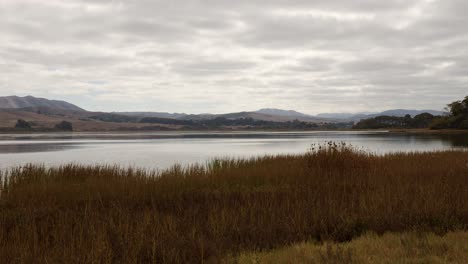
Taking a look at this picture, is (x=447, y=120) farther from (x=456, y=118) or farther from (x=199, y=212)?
(x=199, y=212)

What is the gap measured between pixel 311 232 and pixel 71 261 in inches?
186

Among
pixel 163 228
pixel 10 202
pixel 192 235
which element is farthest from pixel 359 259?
pixel 10 202

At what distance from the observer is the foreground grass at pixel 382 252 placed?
19.2ft

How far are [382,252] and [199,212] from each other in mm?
5310

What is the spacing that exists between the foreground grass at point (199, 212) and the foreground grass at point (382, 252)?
0.56m

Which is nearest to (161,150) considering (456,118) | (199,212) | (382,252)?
(199,212)

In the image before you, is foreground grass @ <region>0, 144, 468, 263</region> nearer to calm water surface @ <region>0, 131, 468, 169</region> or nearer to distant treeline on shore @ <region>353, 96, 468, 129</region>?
calm water surface @ <region>0, 131, 468, 169</region>

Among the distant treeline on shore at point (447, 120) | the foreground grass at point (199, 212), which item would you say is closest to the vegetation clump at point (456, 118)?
the distant treeline on shore at point (447, 120)

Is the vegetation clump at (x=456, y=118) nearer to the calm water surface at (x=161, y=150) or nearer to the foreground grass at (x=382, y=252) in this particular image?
the calm water surface at (x=161, y=150)

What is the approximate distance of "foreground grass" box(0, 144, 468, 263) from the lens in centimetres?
691

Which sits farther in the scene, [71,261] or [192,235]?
[192,235]

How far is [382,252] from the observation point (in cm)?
626

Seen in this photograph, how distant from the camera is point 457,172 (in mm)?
15523

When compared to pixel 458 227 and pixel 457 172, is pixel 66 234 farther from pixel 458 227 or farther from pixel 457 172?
pixel 457 172
